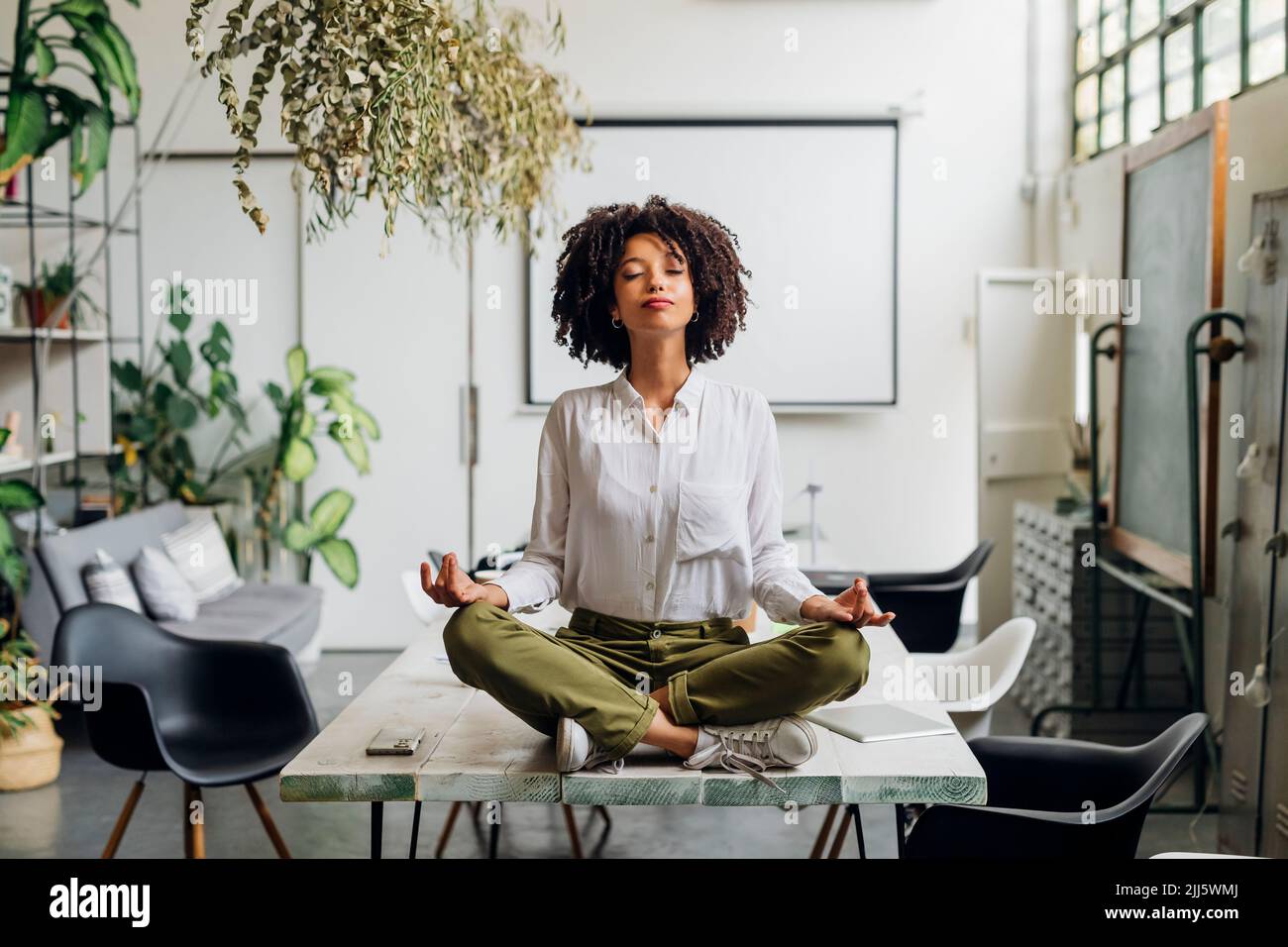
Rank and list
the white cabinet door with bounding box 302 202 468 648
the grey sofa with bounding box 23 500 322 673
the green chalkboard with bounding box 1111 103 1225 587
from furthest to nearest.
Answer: the white cabinet door with bounding box 302 202 468 648
the grey sofa with bounding box 23 500 322 673
the green chalkboard with bounding box 1111 103 1225 587

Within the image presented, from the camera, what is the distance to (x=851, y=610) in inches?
76.7

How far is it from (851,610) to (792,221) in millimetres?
4073

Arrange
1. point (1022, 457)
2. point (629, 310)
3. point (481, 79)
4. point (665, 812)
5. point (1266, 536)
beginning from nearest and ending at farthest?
point (629, 310) → point (1266, 536) → point (481, 79) → point (665, 812) → point (1022, 457)

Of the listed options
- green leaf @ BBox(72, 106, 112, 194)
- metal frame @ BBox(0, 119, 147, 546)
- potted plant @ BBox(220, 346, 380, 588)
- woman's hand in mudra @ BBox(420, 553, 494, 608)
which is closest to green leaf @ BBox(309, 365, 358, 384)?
potted plant @ BBox(220, 346, 380, 588)

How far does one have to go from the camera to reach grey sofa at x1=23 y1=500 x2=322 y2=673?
13.6ft

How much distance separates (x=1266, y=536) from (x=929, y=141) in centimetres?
325

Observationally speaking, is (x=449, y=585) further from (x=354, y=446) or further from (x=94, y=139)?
(x=354, y=446)

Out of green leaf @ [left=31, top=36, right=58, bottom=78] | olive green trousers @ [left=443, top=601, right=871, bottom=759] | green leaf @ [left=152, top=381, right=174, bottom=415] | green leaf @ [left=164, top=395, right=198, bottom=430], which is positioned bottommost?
olive green trousers @ [left=443, top=601, right=871, bottom=759]

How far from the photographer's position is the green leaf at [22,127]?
3941 millimetres

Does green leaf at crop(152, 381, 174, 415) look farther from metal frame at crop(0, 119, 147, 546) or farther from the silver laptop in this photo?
the silver laptop

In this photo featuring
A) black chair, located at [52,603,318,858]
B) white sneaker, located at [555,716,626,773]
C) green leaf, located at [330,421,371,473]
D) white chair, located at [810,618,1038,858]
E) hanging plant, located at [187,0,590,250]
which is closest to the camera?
white sneaker, located at [555,716,626,773]
